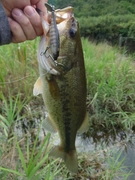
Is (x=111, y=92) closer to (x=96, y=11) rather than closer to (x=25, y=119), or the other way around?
(x=25, y=119)

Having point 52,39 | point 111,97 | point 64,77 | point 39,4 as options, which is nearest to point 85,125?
point 64,77

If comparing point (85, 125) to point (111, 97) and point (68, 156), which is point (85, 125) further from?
point (111, 97)

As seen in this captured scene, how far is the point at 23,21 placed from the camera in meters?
1.47

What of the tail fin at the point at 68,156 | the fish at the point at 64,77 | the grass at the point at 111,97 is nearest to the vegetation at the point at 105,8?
the grass at the point at 111,97

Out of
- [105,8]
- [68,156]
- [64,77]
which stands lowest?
[105,8]

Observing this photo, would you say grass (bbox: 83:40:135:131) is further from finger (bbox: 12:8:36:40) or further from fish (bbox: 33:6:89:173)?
finger (bbox: 12:8:36:40)

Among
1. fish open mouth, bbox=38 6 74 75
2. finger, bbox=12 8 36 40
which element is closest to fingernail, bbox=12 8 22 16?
finger, bbox=12 8 36 40

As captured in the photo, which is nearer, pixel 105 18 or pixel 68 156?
pixel 68 156

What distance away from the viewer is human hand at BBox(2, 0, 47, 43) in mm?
1458

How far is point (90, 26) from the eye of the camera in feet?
102

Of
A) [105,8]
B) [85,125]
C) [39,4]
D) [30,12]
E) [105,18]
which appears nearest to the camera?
[30,12]

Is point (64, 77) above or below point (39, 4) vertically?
below

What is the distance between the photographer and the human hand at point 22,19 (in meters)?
1.46

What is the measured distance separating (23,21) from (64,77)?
0.38 metres
